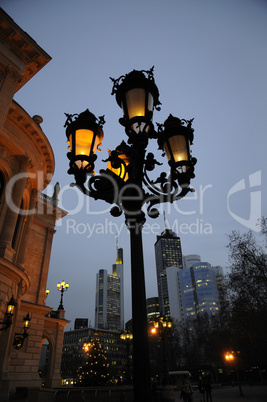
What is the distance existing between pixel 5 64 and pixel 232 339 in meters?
38.6

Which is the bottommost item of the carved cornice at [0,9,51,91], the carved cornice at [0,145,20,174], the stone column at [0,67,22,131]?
the carved cornice at [0,145,20,174]

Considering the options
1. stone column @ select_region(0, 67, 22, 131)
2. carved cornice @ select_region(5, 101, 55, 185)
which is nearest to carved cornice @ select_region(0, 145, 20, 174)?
carved cornice @ select_region(5, 101, 55, 185)

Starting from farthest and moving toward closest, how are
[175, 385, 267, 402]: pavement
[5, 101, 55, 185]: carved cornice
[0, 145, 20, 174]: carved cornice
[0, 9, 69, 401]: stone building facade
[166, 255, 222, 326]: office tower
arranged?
[166, 255, 222, 326]: office tower → [175, 385, 267, 402]: pavement → [5, 101, 55, 185]: carved cornice → [0, 145, 20, 174]: carved cornice → [0, 9, 69, 401]: stone building facade

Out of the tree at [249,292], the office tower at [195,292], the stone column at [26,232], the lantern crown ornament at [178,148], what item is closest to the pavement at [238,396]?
the tree at [249,292]

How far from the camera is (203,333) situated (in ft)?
229

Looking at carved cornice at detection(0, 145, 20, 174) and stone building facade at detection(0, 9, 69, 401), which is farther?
carved cornice at detection(0, 145, 20, 174)

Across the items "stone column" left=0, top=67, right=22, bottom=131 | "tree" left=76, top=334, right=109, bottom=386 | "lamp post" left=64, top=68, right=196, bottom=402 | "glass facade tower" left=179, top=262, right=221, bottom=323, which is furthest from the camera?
"glass facade tower" left=179, top=262, right=221, bottom=323

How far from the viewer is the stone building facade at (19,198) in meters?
14.4

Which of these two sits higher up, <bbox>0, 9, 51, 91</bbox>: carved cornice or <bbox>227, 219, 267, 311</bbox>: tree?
<bbox>0, 9, 51, 91</bbox>: carved cornice

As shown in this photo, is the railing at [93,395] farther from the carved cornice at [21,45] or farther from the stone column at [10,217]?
the carved cornice at [21,45]

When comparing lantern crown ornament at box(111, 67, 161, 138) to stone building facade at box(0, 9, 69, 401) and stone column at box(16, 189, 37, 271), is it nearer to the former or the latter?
stone building facade at box(0, 9, 69, 401)

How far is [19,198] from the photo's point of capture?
651 inches

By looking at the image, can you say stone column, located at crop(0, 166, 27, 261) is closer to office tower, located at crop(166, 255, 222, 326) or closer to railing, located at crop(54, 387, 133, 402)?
railing, located at crop(54, 387, 133, 402)

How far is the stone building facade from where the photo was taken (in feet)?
47.3
